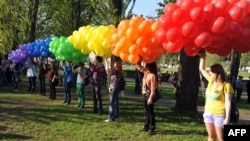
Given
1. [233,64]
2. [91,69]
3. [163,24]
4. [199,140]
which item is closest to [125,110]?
[91,69]

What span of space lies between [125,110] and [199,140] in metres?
4.25

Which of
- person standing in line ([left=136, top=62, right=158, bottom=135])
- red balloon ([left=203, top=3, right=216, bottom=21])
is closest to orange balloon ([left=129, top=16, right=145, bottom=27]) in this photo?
person standing in line ([left=136, top=62, right=158, bottom=135])

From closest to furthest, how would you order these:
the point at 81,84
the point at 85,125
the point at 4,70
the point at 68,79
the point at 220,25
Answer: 1. the point at 220,25
2. the point at 85,125
3. the point at 81,84
4. the point at 68,79
5. the point at 4,70

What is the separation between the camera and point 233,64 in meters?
24.9

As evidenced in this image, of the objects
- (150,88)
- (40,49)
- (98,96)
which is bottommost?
(98,96)

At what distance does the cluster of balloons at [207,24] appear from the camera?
25.1ft

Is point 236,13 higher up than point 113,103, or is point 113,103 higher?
point 236,13

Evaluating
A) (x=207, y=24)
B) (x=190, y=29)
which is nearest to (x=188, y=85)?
(x=207, y=24)

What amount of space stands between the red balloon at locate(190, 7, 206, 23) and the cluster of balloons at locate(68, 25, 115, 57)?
4268 mm

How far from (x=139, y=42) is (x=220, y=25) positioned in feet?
7.96

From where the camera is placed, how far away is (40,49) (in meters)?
18.8

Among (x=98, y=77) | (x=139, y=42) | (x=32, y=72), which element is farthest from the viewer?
(x=32, y=72)

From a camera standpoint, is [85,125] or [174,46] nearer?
[174,46]

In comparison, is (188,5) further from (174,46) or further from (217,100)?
(217,100)
